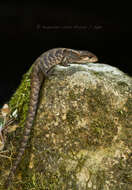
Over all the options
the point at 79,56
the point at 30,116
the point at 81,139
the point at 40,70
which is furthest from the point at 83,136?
the point at 79,56

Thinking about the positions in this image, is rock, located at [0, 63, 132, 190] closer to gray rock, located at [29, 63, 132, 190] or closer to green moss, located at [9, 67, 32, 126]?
gray rock, located at [29, 63, 132, 190]

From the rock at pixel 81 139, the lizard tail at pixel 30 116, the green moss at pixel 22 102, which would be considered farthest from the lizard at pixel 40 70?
the green moss at pixel 22 102

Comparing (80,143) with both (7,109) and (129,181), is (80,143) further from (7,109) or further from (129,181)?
(7,109)

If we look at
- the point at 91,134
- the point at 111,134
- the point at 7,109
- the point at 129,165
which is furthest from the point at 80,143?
the point at 7,109

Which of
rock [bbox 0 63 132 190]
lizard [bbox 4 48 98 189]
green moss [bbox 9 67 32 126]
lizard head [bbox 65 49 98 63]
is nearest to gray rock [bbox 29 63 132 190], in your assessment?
rock [bbox 0 63 132 190]

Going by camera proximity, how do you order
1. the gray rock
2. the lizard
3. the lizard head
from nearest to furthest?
the gray rock < the lizard < the lizard head

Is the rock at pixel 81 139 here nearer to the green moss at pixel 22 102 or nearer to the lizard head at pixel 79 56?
the green moss at pixel 22 102

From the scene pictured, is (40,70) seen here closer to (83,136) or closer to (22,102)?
(22,102)
